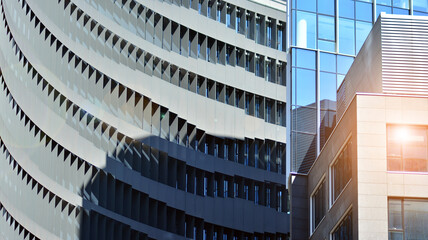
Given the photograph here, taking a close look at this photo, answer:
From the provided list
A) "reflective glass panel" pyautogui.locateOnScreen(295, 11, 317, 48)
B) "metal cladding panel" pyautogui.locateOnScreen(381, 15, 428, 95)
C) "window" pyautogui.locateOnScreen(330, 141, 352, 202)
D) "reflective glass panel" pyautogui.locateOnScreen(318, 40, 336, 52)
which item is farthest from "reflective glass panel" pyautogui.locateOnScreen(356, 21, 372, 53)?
"metal cladding panel" pyautogui.locateOnScreen(381, 15, 428, 95)

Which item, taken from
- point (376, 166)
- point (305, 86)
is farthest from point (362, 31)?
point (376, 166)

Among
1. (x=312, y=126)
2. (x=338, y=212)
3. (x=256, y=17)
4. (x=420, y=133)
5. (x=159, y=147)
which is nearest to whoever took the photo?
(x=420, y=133)

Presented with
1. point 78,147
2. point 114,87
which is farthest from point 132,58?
point 78,147

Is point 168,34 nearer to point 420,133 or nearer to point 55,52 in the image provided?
point 55,52

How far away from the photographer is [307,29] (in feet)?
223

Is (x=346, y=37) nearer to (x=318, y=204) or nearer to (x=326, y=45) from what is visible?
(x=326, y=45)

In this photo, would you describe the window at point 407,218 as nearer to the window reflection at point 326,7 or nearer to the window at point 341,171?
the window at point 341,171

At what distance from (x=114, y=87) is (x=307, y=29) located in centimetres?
2075

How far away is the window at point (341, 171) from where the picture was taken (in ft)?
165

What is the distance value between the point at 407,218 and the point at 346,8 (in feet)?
79.3

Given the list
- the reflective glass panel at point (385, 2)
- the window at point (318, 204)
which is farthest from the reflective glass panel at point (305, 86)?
the window at point (318, 204)

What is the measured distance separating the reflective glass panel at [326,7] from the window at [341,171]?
1594 cm

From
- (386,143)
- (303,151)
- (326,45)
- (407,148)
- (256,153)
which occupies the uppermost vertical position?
(256,153)

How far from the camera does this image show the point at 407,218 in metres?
47.0
